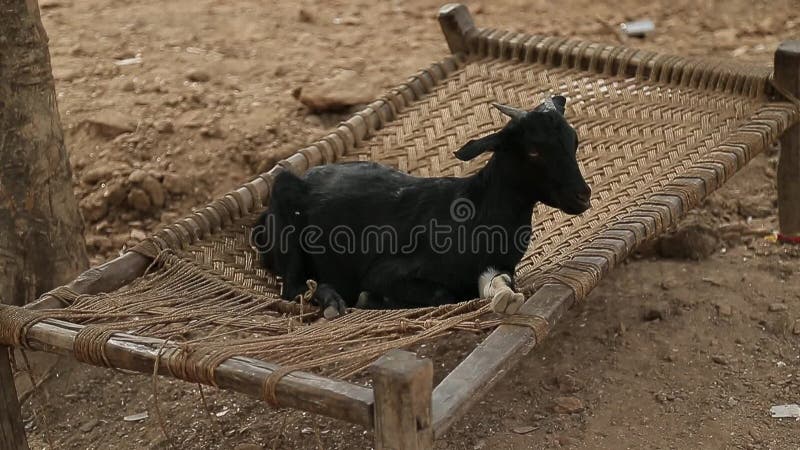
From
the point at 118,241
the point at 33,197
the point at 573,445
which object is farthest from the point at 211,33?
the point at 573,445

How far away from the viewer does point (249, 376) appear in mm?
3057

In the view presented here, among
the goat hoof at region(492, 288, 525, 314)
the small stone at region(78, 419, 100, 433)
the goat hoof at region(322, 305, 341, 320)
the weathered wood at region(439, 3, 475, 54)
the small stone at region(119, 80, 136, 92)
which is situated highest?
the weathered wood at region(439, 3, 475, 54)

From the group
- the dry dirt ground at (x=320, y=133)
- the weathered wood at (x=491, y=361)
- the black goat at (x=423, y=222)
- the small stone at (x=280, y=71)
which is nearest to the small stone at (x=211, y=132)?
the dry dirt ground at (x=320, y=133)

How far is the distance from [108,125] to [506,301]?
347 centimetres

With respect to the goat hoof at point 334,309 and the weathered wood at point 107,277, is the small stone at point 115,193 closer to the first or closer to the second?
the weathered wood at point 107,277

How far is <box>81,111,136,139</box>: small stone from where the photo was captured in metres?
6.08

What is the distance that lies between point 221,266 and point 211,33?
11.4 ft

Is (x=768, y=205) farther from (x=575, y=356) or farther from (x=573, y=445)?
(x=573, y=445)

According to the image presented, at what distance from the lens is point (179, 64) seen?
679 centimetres

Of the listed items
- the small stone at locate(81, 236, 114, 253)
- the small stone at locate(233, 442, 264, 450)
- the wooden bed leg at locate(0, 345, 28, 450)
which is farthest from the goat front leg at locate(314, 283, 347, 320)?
the small stone at locate(81, 236, 114, 253)

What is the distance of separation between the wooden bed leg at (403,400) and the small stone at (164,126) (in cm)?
357

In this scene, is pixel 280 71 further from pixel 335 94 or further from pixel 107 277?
pixel 107 277

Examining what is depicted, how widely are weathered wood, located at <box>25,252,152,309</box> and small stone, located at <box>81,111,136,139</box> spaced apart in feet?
7.10

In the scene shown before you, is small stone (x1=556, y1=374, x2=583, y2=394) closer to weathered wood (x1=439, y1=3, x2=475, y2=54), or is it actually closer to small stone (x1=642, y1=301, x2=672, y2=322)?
small stone (x1=642, y1=301, x2=672, y2=322)
